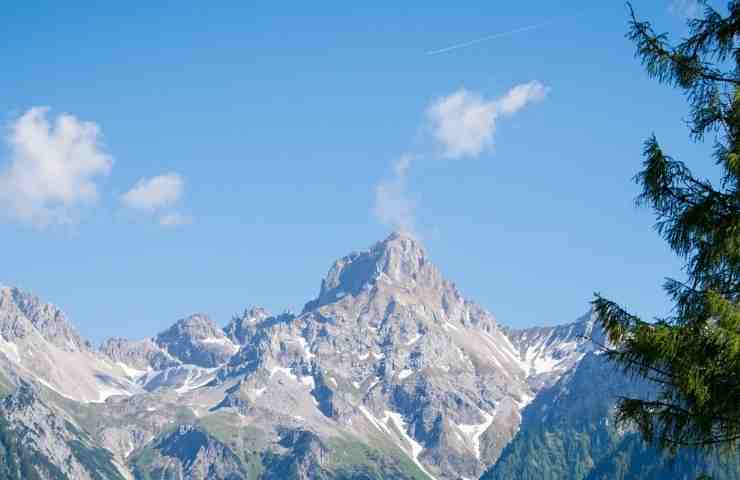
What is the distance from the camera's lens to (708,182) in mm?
19141

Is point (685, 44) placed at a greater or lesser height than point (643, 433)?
greater

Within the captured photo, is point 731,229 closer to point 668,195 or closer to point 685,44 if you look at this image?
point 668,195

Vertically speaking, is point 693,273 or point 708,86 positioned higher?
point 708,86

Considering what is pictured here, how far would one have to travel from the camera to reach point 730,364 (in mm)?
17703

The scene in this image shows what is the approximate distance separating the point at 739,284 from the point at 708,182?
6.74 ft

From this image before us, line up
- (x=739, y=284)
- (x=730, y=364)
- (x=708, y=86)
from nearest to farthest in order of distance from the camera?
1. (x=730, y=364)
2. (x=739, y=284)
3. (x=708, y=86)

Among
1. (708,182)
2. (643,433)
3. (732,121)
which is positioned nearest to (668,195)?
(708,182)

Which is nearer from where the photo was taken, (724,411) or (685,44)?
(724,411)

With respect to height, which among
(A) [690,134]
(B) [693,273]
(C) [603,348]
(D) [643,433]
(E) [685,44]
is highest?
(E) [685,44]

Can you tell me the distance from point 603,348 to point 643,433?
1.97 meters

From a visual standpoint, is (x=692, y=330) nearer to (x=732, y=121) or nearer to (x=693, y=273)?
(x=693, y=273)

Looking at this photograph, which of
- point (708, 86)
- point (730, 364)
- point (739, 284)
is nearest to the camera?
point (730, 364)

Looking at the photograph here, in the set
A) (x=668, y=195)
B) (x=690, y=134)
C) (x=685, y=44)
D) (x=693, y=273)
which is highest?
(x=685, y=44)

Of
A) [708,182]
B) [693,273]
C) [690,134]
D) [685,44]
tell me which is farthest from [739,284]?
[685,44]
